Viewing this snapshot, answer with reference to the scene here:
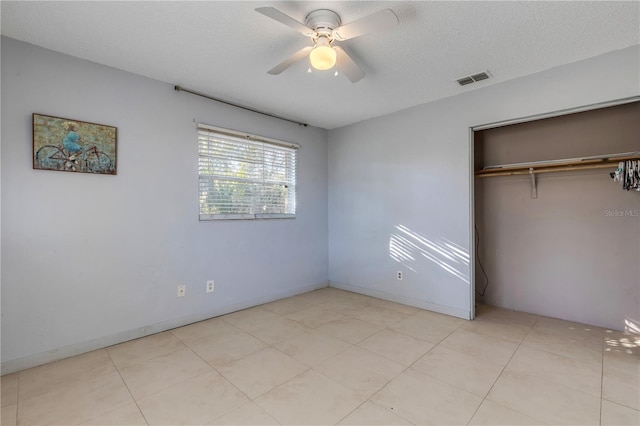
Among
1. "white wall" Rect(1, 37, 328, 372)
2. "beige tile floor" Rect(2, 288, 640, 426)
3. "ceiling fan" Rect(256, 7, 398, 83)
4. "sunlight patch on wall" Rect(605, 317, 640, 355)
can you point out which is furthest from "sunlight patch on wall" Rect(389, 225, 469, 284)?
"ceiling fan" Rect(256, 7, 398, 83)

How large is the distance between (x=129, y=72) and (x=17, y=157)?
1.15 metres

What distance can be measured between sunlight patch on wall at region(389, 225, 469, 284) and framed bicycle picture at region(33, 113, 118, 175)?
320 cm

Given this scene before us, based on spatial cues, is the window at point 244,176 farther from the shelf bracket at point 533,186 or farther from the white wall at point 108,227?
the shelf bracket at point 533,186

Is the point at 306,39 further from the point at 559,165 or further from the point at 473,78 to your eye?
the point at 559,165

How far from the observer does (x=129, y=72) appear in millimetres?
2703

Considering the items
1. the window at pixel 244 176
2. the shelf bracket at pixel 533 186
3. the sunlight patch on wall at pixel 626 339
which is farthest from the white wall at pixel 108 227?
the sunlight patch on wall at pixel 626 339

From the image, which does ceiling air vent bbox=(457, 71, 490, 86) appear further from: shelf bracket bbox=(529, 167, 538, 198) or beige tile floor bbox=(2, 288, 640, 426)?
beige tile floor bbox=(2, 288, 640, 426)

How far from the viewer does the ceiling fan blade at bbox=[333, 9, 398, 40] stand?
1642 millimetres

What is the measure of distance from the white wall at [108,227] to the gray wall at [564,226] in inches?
120

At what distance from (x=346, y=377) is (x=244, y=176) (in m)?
2.47

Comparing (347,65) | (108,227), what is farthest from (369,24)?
(108,227)

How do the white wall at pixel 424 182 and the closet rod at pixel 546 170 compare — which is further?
the closet rod at pixel 546 170

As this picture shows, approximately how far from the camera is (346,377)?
6.84 ft

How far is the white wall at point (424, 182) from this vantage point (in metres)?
2.62
